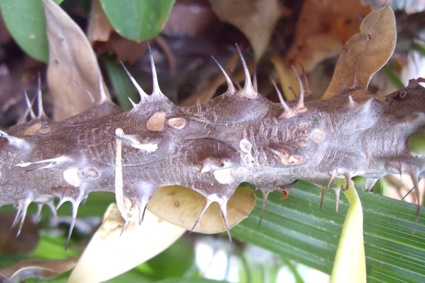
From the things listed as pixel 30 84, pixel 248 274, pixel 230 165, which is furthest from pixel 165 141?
pixel 248 274

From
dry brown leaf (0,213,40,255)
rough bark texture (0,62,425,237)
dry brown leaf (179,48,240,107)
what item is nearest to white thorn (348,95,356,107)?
rough bark texture (0,62,425,237)

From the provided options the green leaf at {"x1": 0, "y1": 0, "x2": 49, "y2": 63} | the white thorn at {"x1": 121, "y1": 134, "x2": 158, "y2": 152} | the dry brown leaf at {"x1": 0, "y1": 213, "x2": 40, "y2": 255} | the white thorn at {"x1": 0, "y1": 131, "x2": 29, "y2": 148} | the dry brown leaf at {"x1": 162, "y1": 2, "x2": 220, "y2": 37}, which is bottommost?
the dry brown leaf at {"x1": 0, "y1": 213, "x2": 40, "y2": 255}

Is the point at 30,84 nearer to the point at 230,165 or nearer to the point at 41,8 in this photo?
the point at 41,8

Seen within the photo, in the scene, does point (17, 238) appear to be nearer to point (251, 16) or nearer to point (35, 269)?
point (35, 269)

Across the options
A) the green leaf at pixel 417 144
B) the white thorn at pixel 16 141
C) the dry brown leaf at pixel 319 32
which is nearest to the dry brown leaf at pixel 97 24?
the white thorn at pixel 16 141

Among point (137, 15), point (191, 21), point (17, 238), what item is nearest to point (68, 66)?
point (137, 15)

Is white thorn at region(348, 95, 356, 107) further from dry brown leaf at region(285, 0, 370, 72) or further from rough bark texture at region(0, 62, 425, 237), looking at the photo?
dry brown leaf at region(285, 0, 370, 72)

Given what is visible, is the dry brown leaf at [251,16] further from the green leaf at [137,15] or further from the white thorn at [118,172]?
the white thorn at [118,172]
